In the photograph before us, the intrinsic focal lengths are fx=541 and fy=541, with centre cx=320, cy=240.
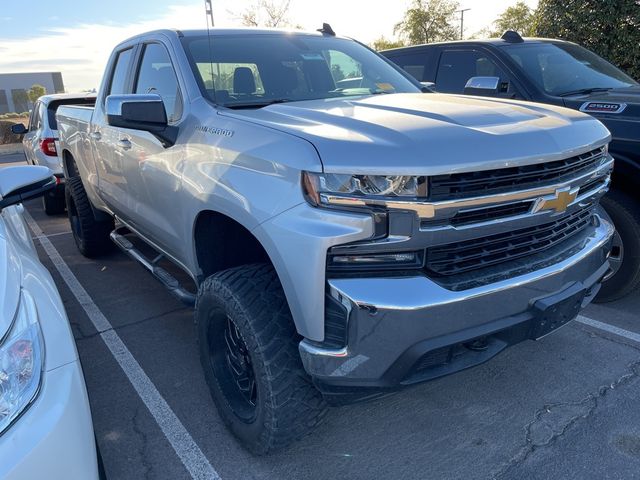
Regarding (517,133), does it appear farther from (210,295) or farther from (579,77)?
(579,77)

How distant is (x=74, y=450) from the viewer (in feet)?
5.17

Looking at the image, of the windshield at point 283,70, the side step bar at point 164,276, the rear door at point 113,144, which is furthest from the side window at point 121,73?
the side step bar at point 164,276

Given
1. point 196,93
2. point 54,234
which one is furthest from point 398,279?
point 54,234

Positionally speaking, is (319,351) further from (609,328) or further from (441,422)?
(609,328)

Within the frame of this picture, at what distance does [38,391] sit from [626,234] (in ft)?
12.6

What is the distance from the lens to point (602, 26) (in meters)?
10.9

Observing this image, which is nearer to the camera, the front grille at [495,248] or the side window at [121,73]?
the front grille at [495,248]

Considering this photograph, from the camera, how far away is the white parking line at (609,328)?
3.61 m

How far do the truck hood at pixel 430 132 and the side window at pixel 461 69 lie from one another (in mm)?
2496

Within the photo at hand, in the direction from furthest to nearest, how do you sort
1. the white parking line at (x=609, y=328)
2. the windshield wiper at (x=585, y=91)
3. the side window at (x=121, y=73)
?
the windshield wiper at (x=585, y=91) → the side window at (x=121, y=73) → the white parking line at (x=609, y=328)

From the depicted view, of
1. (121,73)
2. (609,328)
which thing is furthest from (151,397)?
(609,328)

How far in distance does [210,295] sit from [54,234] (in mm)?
5479

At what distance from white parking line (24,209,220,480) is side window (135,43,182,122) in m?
1.60

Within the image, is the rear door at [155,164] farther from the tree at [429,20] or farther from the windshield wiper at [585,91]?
the tree at [429,20]
